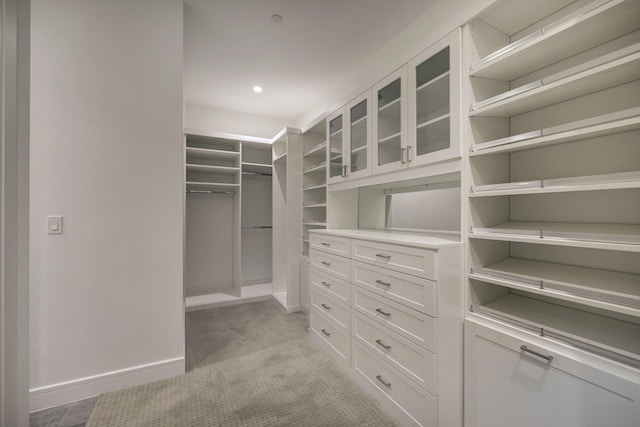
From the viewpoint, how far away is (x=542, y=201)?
143cm

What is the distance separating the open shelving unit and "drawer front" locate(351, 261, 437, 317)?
0.24 metres

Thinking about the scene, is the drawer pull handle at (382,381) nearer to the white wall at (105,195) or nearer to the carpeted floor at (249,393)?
the carpeted floor at (249,393)

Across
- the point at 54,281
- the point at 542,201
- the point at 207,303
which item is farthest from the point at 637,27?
the point at 207,303

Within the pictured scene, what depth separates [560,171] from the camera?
1.36 metres

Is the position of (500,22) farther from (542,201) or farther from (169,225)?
(169,225)

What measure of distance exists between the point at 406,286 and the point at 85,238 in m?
2.12

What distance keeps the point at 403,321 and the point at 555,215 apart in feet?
3.21

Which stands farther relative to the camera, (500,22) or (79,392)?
(79,392)

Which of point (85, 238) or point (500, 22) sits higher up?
point (500, 22)

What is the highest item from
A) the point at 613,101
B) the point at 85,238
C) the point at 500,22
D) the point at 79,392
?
the point at 500,22

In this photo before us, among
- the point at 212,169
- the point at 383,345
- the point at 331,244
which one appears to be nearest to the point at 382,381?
the point at 383,345

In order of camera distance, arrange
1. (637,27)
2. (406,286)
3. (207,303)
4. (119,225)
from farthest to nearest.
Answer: (207,303) < (119,225) < (406,286) < (637,27)

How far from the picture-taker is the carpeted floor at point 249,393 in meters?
1.61

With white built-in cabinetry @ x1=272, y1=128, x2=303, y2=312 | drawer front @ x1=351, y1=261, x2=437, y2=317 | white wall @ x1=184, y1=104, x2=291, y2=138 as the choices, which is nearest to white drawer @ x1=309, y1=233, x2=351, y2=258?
drawer front @ x1=351, y1=261, x2=437, y2=317
